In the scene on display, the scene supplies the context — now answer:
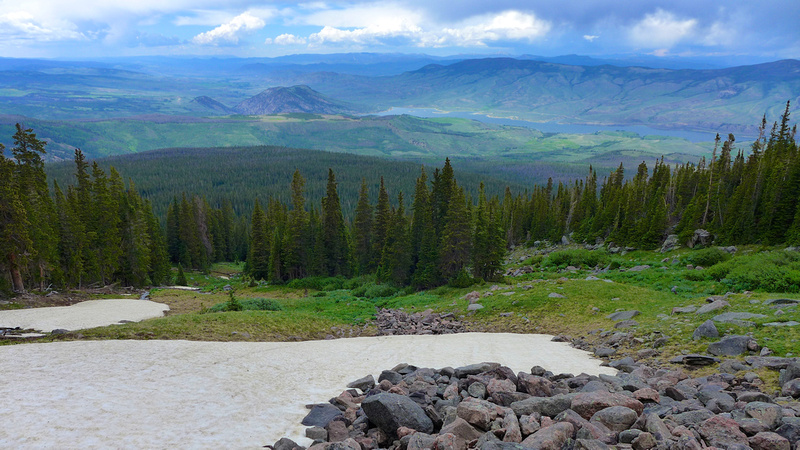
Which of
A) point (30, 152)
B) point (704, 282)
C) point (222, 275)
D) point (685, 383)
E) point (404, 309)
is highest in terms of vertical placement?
point (30, 152)

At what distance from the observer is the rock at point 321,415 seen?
9.73 m

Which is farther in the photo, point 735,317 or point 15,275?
point 15,275

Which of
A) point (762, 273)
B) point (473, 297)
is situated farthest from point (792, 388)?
point (473, 297)

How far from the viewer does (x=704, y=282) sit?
25766 mm

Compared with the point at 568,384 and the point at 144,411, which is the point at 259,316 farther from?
the point at 568,384

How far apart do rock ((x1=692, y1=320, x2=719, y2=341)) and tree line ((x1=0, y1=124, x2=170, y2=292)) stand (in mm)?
44660

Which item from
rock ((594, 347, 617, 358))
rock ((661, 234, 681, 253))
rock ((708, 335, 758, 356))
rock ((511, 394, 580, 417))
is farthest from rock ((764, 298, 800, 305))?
rock ((661, 234, 681, 253))

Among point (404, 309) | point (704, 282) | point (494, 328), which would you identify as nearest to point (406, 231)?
point (404, 309)

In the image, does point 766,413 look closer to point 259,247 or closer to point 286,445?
point 286,445

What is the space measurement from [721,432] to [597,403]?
2139mm

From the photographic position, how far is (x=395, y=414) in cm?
903

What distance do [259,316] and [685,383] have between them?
69.7ft

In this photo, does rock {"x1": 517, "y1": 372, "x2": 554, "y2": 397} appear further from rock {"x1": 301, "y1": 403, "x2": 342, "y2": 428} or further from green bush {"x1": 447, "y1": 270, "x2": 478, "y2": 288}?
green bush {"x1": 447, "y1": 270, "x2": 478, "y2": 288}

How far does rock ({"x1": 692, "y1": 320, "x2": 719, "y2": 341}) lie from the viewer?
47.3 ft
